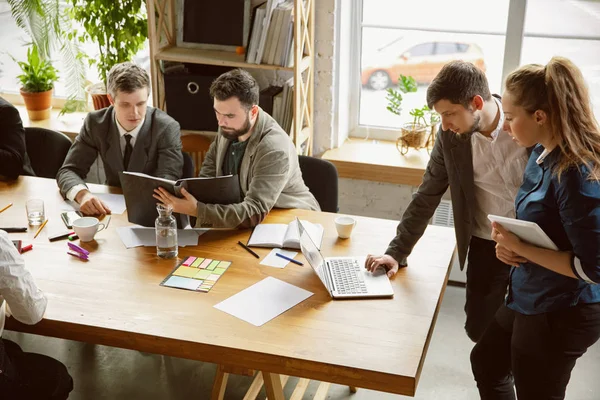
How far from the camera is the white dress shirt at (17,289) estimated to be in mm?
2104

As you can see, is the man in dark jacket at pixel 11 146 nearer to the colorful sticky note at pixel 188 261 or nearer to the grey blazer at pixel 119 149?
the grey blazer at pixel 119 149

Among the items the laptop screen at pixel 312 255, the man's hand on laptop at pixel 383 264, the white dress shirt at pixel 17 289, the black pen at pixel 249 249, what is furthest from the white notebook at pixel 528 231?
the white dress shirt at pixel 17 289

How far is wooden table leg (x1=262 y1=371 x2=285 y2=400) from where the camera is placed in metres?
2.65

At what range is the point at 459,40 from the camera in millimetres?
3963

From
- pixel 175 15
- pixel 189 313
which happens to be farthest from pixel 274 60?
pixel 189 313

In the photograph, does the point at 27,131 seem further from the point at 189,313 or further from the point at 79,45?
the point at 189,313

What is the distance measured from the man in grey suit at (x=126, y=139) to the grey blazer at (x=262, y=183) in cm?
29

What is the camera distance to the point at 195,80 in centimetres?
392

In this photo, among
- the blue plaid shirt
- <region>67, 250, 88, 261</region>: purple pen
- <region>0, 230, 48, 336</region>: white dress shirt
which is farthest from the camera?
<region>67, 250, 88, 261</region>: purple pen

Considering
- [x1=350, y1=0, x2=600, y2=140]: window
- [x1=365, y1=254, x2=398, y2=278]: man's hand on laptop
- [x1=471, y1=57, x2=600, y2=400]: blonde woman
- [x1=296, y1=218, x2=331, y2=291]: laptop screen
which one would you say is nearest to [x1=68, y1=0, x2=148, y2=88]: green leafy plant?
[x1=350, y1=0, x2=600, y2=140]: window

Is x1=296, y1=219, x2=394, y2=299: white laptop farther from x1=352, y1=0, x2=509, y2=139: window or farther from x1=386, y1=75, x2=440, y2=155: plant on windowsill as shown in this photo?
x1=352, y1=0, x2=509, y2=139: window

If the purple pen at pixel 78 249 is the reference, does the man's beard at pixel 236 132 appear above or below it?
above

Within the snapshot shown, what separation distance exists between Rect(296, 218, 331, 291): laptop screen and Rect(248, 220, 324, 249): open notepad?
0.17 m

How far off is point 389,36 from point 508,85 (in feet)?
6.90
